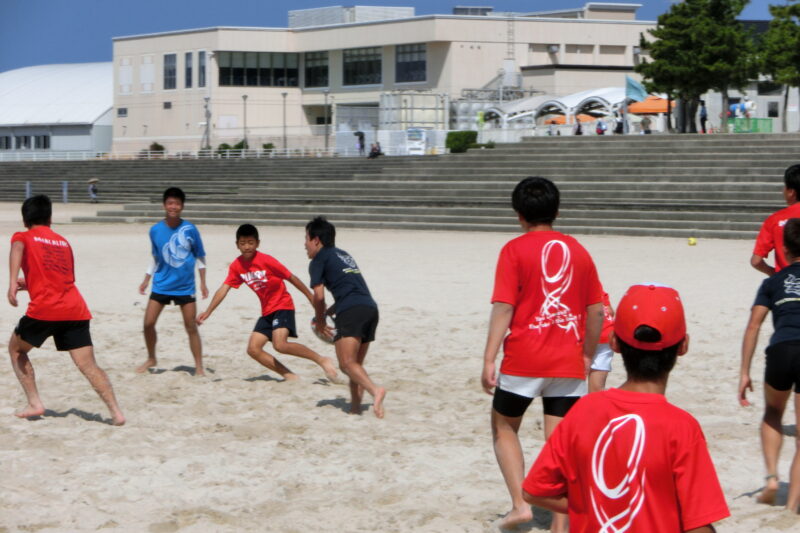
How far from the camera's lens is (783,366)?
539 centimetres

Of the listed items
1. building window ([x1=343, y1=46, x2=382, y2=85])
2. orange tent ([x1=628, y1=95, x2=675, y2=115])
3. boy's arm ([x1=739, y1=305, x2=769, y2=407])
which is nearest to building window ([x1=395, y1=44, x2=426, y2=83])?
building window ([x1=343, y1=46, x2=382, y2=85])

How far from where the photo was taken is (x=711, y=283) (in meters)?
15.7

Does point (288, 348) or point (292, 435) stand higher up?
point (288, 348)

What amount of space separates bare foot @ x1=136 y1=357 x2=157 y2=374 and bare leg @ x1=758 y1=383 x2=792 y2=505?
556cm

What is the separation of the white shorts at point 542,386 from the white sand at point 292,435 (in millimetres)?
845

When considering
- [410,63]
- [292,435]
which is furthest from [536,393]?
[410,63]

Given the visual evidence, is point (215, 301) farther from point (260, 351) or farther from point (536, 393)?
point (536, 393)

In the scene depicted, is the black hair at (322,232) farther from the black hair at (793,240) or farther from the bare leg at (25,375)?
the black hair at (793,240)

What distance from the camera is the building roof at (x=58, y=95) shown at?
84500mm

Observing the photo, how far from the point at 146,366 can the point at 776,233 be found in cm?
545

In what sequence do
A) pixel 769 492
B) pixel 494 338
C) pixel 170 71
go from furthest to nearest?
pixel 170 71, pixel 769 492, pixel 494 338

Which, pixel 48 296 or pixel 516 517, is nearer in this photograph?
pixel 516 517

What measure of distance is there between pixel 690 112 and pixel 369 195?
1676cm

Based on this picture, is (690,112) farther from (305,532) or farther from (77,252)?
(305,532)
